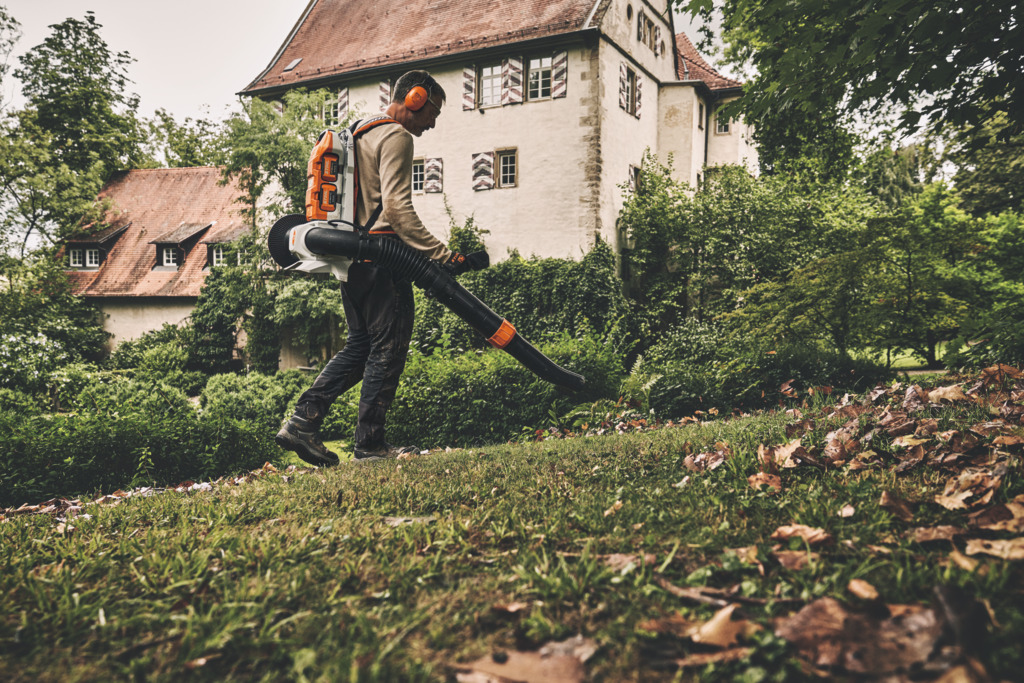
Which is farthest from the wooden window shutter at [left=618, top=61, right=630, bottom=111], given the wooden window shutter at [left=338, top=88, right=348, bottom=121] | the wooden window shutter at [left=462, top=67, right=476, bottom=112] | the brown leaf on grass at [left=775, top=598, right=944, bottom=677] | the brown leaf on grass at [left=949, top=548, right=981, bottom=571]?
the brown leaf on grass at [left=775, top=598, right=944, bottom=677]

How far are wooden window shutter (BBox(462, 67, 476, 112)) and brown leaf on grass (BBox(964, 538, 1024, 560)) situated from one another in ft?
75.7

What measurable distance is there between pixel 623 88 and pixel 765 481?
22.4 m

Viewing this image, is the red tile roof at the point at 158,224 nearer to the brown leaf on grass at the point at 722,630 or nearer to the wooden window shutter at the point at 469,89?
the wooden window shutter at the point at 469,89

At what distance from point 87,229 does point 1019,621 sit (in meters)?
36.7

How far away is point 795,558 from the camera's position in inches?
78.7

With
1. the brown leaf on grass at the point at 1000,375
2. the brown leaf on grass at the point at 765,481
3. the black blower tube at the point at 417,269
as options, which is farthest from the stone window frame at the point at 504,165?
the brown leaf on grass at the point at 765,481

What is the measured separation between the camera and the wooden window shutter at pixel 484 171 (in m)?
22.8

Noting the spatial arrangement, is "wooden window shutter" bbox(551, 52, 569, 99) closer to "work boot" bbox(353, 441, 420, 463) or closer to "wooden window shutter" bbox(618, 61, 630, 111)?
"wooden window shutter" bbox(618, 61, 630, 111)

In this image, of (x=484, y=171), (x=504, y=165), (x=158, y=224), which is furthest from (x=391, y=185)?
(x=158, y=224)

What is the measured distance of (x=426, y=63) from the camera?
24.0 m

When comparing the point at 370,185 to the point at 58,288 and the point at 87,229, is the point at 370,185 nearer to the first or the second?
the point at 58,288

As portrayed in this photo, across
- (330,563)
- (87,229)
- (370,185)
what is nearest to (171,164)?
(87,229)

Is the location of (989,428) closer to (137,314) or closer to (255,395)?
(255,395)

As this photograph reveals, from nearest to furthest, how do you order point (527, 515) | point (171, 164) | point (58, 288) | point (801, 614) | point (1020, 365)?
point (801, 614) → point (527, 515) → point (1020, 365) → point (58, 288) → point (171, 164)
